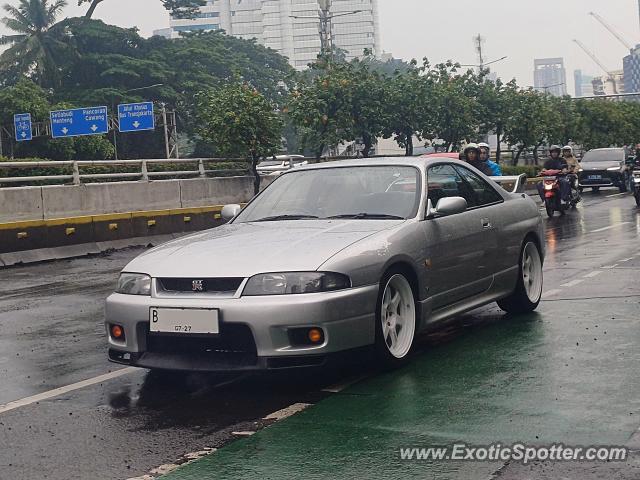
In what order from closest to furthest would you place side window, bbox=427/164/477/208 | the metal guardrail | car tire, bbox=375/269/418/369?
car tire, bbox=375/269/418/369 → side window, bbox=427/164/477/208 → the metal guardrail

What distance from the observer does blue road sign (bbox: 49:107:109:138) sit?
52906 mm

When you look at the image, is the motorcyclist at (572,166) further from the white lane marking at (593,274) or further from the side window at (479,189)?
the side window at (479,189)

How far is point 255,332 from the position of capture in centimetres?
560

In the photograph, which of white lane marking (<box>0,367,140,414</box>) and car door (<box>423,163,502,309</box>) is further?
car door (<box>423,163,502,309</box>)

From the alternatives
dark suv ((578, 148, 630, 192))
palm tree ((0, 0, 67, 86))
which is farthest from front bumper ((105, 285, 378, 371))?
palm tree ((0, 0, 67, 86))

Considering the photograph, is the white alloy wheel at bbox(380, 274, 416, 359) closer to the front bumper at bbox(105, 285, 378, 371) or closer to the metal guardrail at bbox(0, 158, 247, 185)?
the front bumper at bbox(105, 285, 378, 371)

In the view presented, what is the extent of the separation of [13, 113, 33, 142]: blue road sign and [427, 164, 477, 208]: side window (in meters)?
50.5

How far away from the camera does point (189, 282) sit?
19.2 feet

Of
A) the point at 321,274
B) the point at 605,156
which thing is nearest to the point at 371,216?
the point at 321,274

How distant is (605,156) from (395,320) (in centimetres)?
3051

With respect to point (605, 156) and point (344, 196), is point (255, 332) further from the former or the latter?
point (605, 156)

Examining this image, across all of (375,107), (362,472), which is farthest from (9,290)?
(375,107)

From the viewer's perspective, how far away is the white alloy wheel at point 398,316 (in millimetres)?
6273

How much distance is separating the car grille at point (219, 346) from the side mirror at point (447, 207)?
6.01 ft
